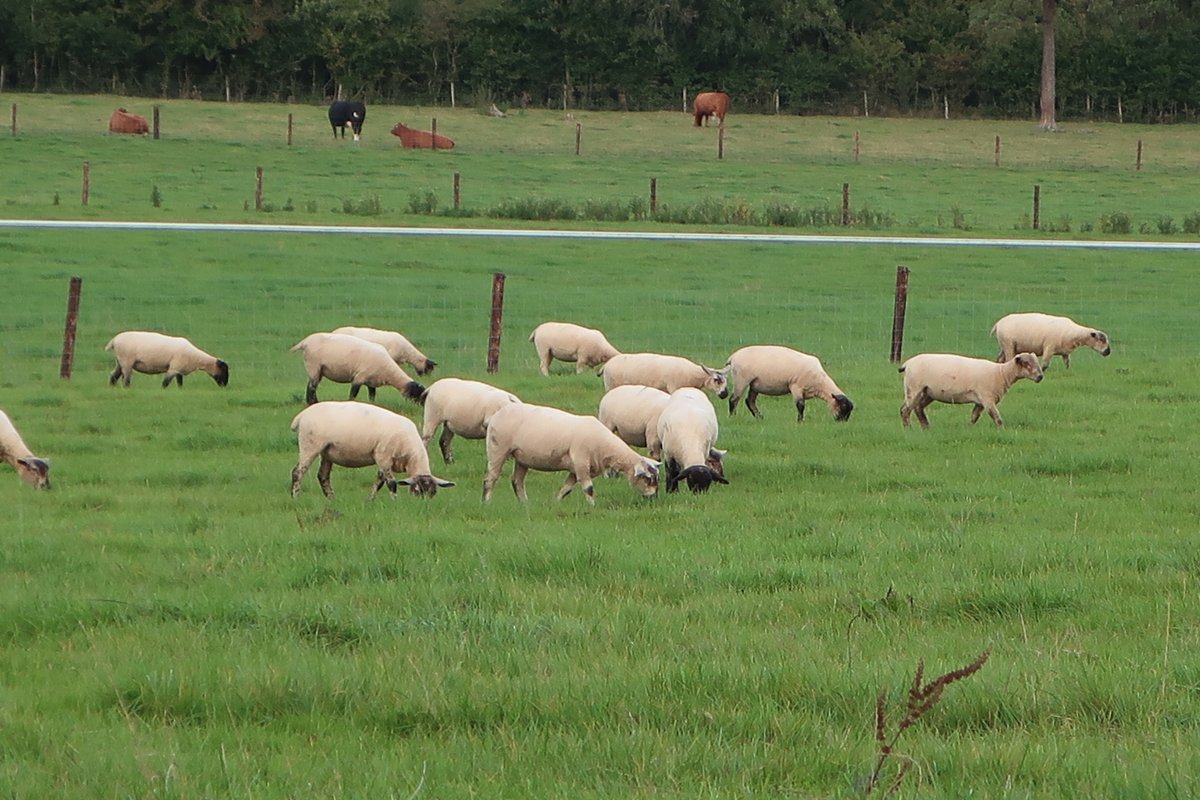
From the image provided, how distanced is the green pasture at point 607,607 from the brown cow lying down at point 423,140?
36234mm

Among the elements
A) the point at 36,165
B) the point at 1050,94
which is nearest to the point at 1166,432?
the point at 36,165

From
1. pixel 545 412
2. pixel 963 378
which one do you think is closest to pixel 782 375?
pixel 963 378

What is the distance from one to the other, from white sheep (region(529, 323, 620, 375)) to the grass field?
386 mm

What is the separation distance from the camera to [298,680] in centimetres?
594

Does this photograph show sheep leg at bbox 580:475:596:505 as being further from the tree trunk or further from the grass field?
the tree trunk

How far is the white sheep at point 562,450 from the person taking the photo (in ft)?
34.2

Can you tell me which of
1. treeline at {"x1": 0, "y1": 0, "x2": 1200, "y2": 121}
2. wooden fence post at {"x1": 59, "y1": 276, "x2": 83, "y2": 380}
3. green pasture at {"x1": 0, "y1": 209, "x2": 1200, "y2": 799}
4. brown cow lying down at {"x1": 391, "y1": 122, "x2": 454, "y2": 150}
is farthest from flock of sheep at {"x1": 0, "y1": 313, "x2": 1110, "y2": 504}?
treeline at {"x1": 0, "y1": 0, "x2": 1200, "y2": 121}

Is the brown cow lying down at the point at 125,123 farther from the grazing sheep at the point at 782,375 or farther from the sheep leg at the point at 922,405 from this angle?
the sheep leg at the point at 922,405

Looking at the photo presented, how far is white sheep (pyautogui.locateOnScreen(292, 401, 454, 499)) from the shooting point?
10500mm

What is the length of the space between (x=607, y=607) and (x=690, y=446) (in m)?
3.60

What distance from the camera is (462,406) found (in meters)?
11.8

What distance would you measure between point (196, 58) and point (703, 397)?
62789 mm

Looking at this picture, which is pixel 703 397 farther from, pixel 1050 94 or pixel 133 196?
pixel 1050 94

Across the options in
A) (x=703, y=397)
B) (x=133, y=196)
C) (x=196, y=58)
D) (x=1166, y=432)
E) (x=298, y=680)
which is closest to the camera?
(x=298, y=680)
